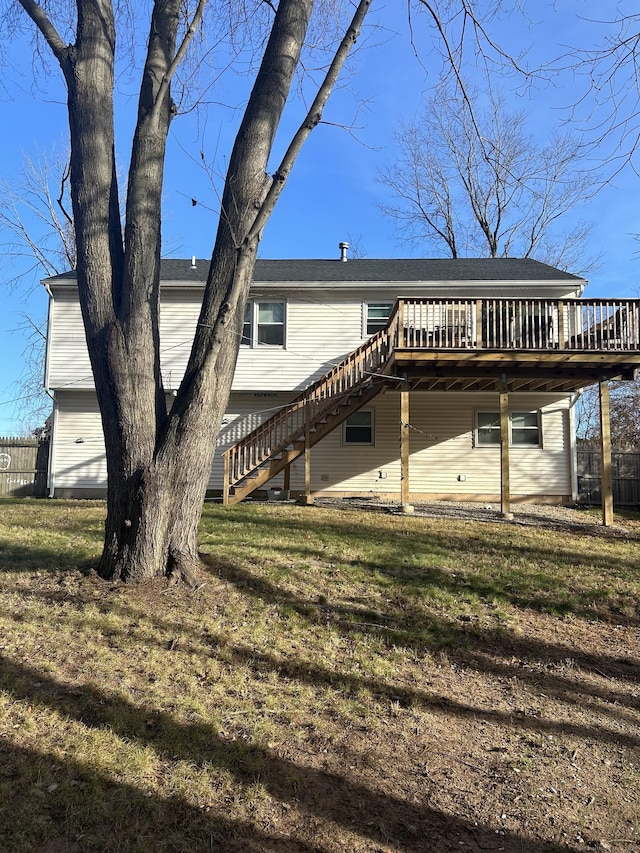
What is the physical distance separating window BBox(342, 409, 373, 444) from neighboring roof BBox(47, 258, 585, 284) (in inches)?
132

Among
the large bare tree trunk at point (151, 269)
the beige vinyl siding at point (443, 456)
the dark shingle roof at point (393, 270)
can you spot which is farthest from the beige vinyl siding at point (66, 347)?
the large bare tree trunk at point (151, 269)

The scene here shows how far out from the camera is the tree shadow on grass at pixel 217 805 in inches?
101

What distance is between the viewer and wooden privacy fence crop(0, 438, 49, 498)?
1551cm

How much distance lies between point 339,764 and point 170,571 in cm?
253

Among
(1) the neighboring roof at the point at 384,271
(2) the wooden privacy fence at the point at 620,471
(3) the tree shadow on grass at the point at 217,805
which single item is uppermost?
(1) the neighboring roof at the point at 384,271

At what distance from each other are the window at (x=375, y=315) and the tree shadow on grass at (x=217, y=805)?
463 inches

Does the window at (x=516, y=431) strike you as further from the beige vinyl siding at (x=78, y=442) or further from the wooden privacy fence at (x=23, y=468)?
the wooden privacy fence at (x=23, y=468)

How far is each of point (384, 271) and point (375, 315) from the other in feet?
5.03

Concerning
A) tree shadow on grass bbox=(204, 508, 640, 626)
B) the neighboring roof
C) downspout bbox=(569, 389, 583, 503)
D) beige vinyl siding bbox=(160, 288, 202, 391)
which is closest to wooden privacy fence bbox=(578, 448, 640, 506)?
downspout bbox=(569, 389, 583, 503)

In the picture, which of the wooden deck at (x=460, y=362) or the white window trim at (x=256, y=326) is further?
the white window trim at (x=256, y=326)

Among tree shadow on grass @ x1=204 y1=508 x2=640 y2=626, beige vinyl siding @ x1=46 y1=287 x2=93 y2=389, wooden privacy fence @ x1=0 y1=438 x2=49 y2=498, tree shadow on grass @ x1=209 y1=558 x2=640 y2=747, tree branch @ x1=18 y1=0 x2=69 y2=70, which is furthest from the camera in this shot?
wooden privacy fence @ x1=0 y1=438 x2=49 y2=498

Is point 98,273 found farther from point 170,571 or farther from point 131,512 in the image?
point 170,571

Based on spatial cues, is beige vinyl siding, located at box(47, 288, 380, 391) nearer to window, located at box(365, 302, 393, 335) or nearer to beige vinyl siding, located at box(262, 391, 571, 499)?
window, located at box(365, 302, 393, 335)

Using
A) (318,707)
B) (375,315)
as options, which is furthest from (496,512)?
(318,707)
